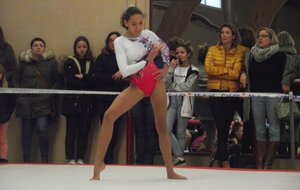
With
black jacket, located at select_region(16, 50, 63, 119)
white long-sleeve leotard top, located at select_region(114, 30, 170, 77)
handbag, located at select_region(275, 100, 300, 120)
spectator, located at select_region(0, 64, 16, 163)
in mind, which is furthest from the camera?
black jacket, located at select_region(16, 50, 63, 119)

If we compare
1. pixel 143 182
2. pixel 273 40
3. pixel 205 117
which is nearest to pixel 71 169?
pixel 143 182

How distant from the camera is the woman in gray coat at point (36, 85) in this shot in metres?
8.94

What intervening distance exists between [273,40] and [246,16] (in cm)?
140

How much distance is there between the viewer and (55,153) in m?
9.42

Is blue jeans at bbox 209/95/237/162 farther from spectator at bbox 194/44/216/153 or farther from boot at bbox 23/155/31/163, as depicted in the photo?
boot at bbox 23/155/31/163

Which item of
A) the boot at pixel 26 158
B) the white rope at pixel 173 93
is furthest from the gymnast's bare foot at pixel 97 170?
the boot at pixel 26 158

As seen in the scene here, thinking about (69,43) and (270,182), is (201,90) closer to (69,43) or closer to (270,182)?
(69,43)

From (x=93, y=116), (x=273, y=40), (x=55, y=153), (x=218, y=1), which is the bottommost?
(x=55, y=153)

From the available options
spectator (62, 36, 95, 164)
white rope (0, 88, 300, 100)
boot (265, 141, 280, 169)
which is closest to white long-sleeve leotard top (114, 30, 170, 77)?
white rope (0, 88, 300, 100)

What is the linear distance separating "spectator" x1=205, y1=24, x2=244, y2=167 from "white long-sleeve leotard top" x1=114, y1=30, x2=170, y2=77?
2.33 meters

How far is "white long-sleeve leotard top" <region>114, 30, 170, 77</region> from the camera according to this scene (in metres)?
5.58

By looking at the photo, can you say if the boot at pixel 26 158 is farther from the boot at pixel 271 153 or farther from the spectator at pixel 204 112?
the boot at pixel 271 153

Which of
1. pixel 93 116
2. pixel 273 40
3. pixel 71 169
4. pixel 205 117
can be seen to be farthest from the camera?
pixel 93 116

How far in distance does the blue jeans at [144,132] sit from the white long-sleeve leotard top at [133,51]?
2543mm
